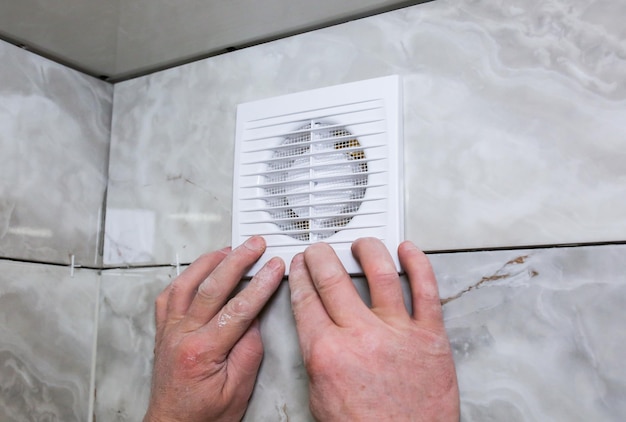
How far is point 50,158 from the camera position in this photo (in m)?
0.98

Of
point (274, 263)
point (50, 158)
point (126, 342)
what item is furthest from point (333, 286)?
point (50, 158)

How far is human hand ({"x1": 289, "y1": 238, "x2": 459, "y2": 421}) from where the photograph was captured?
0.67 metres

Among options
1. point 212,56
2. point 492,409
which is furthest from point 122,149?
point 492,409

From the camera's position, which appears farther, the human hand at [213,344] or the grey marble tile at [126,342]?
the grey marble tile at [126,342]

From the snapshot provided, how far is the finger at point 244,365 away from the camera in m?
0.81

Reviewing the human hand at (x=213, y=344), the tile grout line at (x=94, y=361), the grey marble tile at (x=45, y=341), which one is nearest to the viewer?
the human hand at (x=213, y=344)

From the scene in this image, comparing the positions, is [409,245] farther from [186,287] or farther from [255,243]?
[186,287]

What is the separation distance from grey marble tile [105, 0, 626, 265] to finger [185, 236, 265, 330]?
0.10 metres

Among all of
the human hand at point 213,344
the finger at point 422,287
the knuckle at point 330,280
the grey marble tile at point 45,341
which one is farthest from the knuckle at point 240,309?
the grey marble tile at point 45,341

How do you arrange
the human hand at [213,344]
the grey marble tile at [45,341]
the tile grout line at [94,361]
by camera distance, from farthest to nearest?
the tile grout line at [94,361] → the grey marble tile at [45,341] → the human hand at [213,344]

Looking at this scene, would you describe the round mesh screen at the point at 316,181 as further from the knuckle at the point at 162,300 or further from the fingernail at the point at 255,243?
the knuckle at the point at 162,300

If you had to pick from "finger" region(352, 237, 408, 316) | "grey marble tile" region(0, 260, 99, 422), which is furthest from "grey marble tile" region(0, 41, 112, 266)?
"finger" region(352, 237, 408, 316)

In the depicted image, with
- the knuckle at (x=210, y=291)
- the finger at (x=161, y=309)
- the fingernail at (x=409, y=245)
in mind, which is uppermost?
the fingernail at (x=409, y=245)

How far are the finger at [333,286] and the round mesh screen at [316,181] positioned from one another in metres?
0.05
